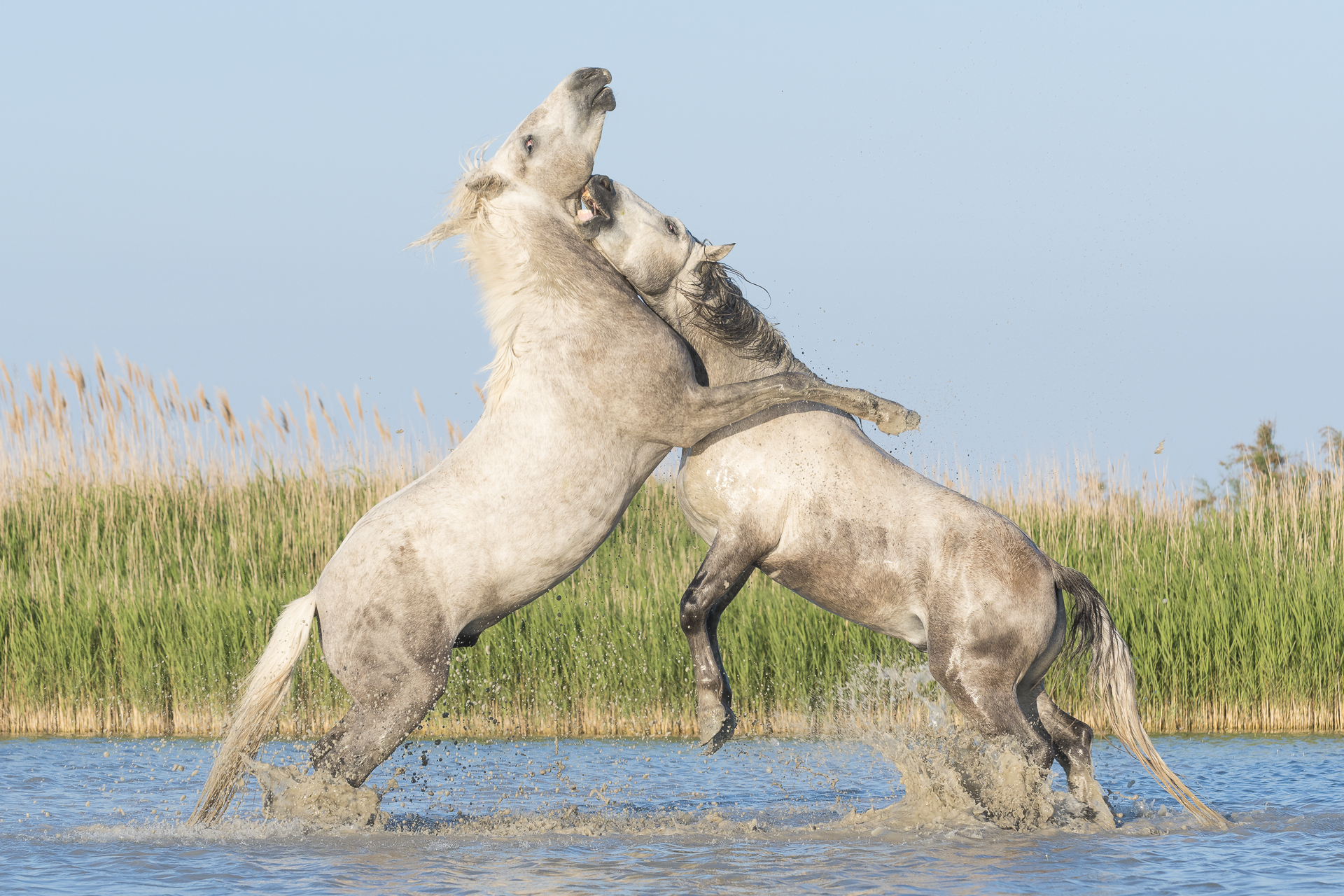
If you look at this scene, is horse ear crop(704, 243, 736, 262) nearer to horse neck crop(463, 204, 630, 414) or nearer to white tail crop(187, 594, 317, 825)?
horse neck crop(463, 204, 630, 414)

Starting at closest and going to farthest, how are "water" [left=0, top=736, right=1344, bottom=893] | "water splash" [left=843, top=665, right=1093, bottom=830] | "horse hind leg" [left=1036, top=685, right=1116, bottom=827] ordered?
"water" [left=0, top=736, right=1344, bottom=893] < "water splash" [left=843, top=665, right=1093, bottom=830] < "horse hind leg" [left=1036, top=685, right=1116, bottom=827]

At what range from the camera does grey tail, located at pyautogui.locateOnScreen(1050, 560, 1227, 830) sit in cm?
555

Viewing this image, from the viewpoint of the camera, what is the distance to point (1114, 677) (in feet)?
18.5

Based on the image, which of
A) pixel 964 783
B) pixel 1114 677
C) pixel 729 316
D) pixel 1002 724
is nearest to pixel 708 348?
pixel 729 316

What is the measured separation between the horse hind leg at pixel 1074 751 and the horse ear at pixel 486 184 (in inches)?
122

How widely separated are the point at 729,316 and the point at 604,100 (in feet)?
3.36

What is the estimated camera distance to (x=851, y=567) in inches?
203

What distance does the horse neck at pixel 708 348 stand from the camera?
17.5ft

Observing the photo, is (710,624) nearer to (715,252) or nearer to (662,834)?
(662,834)

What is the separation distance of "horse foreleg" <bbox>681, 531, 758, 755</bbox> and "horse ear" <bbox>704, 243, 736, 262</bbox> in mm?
1146

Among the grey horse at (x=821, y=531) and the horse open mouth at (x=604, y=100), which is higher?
the horse open mouth at (x=604, y=100)

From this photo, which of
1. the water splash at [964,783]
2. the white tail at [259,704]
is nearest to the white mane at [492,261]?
the white tail at [259,704]

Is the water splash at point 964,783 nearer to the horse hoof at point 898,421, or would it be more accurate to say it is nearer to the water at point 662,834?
the water at point 662,834

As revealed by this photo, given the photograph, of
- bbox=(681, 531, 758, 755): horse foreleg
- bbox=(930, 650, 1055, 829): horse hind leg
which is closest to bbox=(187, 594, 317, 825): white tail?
bbox=(681, 531, 758, 755): horse foreleg
